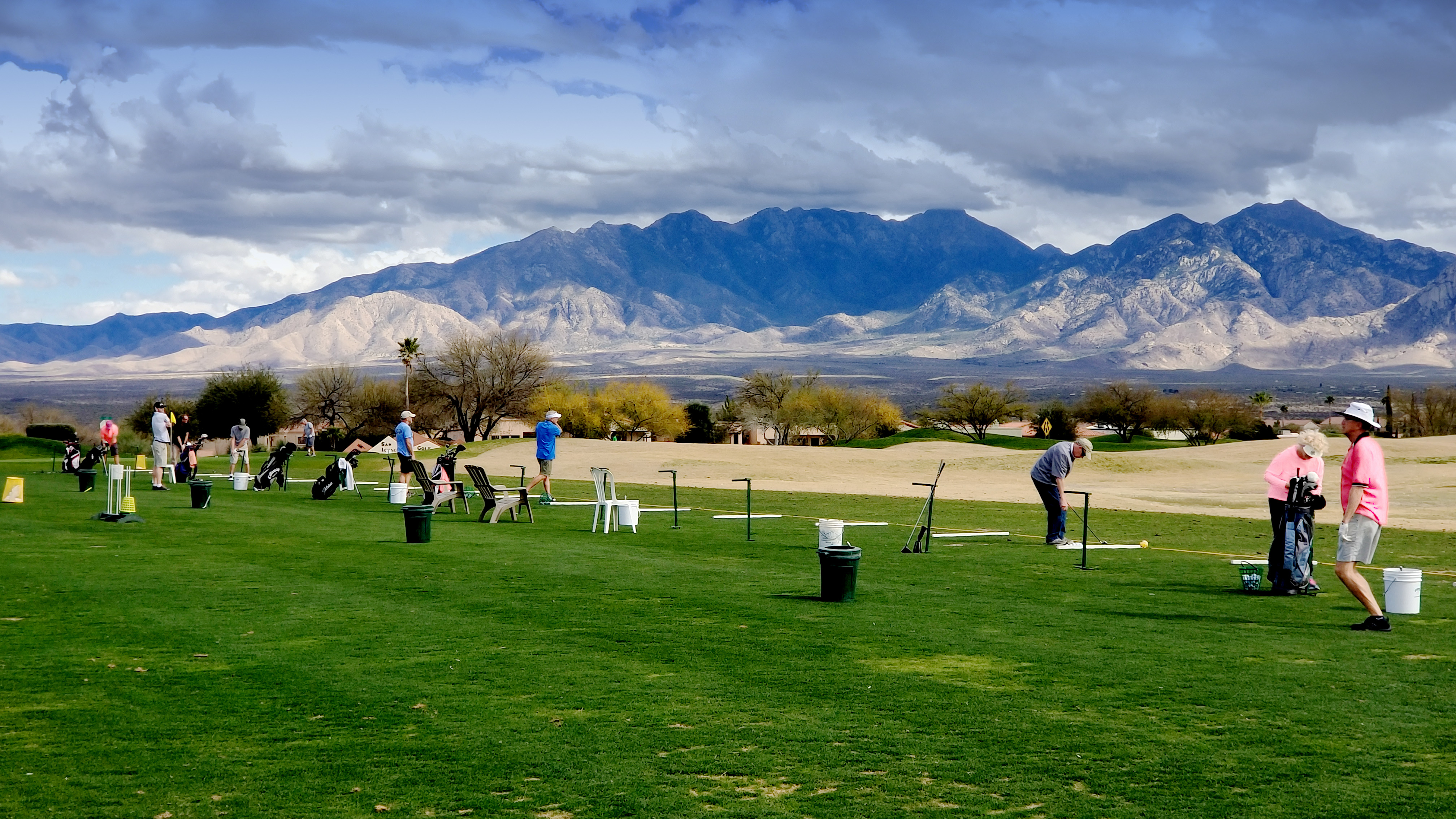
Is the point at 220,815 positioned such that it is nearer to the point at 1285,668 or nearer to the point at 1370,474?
the point at 1285,668

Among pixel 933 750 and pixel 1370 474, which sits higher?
pixel 1370 474

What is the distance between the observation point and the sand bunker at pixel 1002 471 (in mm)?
33312

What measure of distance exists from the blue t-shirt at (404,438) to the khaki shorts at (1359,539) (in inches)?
757

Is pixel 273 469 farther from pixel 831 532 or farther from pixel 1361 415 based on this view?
pixel 1361 415

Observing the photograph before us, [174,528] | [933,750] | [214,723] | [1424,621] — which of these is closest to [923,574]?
[1424,621]

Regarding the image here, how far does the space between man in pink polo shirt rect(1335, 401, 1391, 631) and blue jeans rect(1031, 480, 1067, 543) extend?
7.03 meters

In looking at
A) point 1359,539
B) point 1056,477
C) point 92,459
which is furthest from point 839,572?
point 92,459

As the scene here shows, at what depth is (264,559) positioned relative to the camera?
53.7 feet

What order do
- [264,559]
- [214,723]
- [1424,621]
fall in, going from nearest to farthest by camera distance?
1. [214,723]
2. [1424,621]
3. [264,559]

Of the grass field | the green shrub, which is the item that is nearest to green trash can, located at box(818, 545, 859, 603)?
the grass field

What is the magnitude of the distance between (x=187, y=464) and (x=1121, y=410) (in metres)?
89.9

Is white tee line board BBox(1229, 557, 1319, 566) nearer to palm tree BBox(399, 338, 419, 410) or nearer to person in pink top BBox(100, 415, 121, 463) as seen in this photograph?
person in pink top BBox(100, 415, 121, 463)

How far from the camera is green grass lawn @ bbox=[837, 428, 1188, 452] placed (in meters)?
64.5

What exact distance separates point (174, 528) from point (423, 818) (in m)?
15.7
